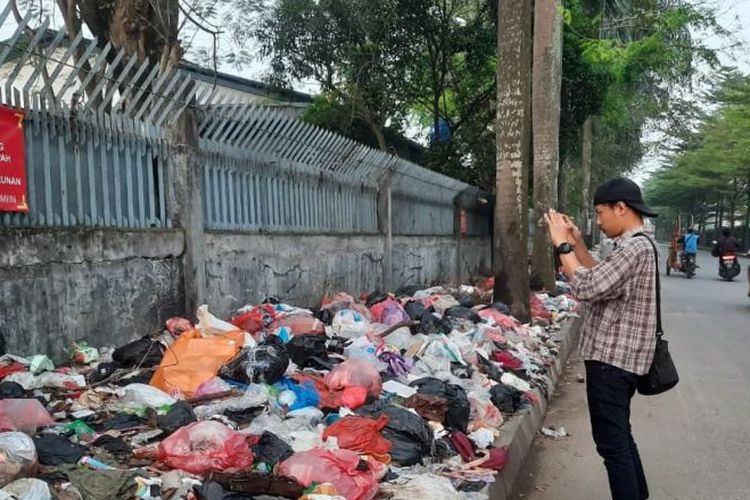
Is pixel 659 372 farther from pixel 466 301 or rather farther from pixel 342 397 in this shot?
pixel 466 301

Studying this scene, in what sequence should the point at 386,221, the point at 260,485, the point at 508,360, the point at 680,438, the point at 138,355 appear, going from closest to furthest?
1. the point at 260,485
2. the point at 138,355
3. the point at 680,438
4. the point at 508,360
5. the point at 386,221

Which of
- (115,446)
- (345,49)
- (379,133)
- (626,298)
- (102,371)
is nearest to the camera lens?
(626,298)

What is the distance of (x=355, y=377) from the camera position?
182 inches

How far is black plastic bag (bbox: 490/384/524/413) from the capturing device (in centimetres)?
503

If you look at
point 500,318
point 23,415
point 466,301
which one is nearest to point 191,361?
point 23,415

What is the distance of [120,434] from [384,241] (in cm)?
686

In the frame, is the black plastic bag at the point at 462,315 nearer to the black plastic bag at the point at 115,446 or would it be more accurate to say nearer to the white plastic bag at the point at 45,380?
the white plastic bag at the point at 45,380

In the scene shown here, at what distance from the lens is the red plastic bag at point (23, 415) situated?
10.8 ft

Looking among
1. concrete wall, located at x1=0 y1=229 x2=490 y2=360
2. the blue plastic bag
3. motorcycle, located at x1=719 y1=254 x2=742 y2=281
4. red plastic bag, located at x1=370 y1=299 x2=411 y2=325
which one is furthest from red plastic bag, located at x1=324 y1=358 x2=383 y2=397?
motorcycle, located at x1=719 y1=254 x2=742 y2=281

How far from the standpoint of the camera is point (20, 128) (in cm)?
421

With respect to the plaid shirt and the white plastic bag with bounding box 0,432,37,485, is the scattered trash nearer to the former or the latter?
the plaid shirt

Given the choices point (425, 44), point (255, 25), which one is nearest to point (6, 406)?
point (255, 25)

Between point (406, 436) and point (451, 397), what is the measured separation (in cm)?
87

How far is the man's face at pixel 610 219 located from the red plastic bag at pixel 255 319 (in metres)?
3.63
